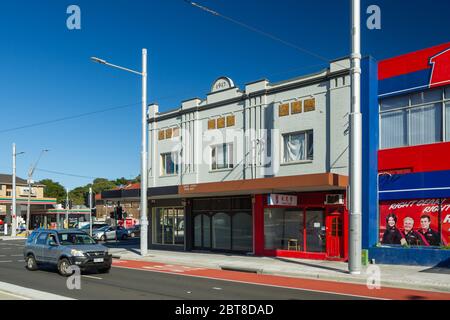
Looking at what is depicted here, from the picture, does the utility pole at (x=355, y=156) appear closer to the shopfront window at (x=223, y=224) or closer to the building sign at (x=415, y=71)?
the building sign at (x=415, y=71)

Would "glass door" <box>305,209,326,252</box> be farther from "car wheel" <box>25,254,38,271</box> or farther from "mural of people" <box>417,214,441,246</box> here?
"car wheel" <box>25,254,38,271</box>

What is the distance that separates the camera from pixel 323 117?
22000 millimetres

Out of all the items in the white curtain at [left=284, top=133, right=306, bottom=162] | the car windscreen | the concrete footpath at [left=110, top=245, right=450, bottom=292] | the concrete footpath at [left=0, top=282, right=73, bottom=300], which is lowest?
the concrete footpath at [left=110, top=245, right=450, bottom=292]

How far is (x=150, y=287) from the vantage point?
14.1 m

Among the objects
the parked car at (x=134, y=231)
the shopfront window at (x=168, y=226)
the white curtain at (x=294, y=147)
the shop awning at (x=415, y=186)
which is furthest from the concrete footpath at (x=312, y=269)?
the parked car at (x=134, y=231)

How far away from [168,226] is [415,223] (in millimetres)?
15308

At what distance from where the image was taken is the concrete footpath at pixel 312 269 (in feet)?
48.7

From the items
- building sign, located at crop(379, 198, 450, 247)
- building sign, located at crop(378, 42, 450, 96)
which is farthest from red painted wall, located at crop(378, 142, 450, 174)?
building sign, located at crop(378, 42, 450, 96)

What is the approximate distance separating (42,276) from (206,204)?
477 inches

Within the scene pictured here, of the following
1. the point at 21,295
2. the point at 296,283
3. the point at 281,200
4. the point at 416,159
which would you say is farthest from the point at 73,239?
the point at 416,159

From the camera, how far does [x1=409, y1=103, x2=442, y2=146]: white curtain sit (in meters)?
19.0

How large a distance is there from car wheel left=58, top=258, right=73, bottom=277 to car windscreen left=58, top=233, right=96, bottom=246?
78cm
